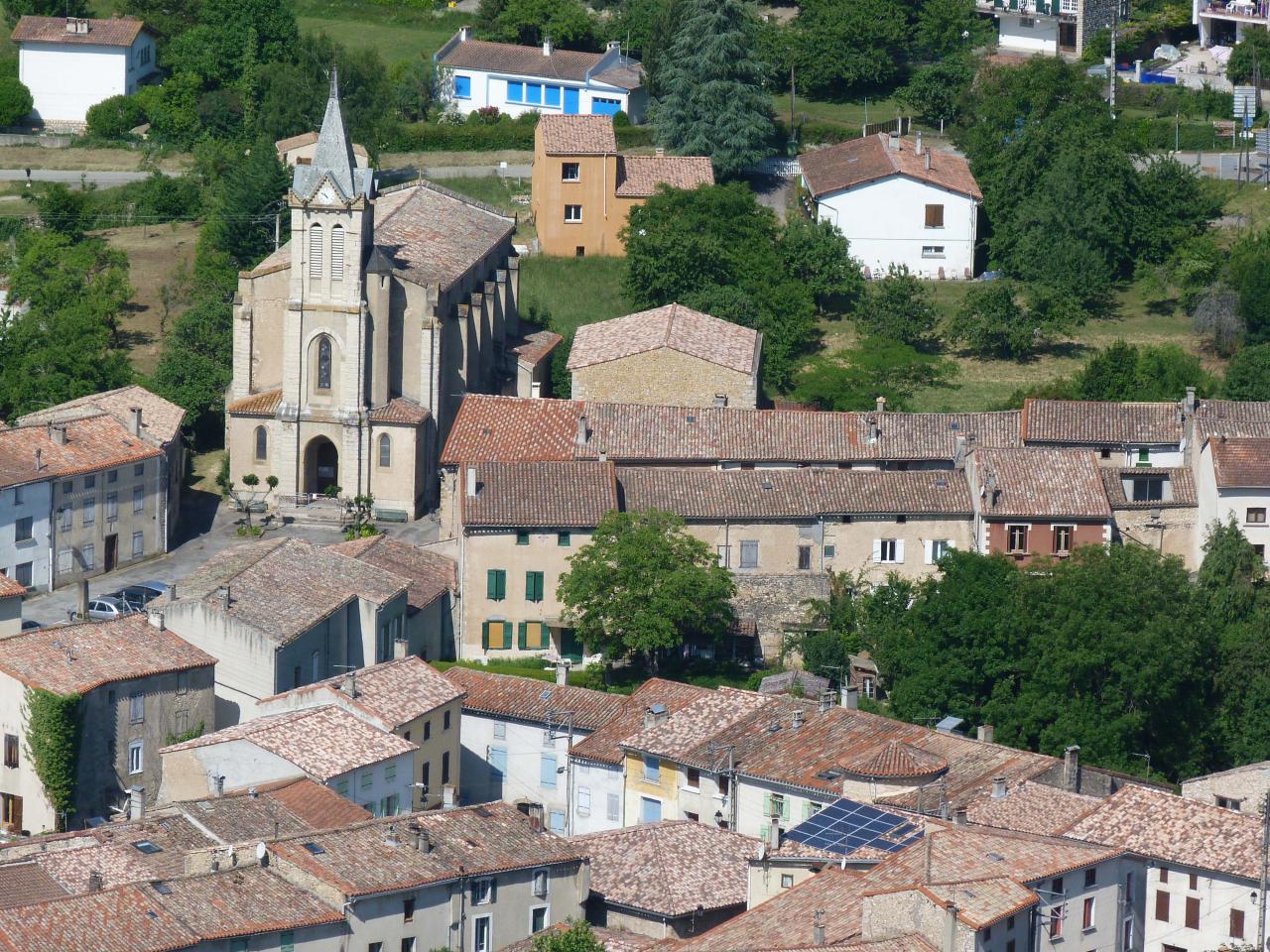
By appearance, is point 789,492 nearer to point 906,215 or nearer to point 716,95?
point 906,215

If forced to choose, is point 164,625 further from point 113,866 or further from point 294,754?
point 113,866

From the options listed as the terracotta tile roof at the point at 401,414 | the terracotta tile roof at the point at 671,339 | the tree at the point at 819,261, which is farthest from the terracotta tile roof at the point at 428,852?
the tree at the point at 819,261

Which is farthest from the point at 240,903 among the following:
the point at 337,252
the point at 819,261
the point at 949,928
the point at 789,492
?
the point at 819,261

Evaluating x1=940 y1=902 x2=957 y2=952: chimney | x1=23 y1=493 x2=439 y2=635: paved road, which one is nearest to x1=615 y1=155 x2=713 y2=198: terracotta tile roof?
x1=23 y1=493 x2=439 y2=635: paved road

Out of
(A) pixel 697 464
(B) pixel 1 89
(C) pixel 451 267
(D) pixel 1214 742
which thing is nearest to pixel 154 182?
(B) pixel 1 89

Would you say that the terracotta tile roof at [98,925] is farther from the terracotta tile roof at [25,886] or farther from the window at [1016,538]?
the window at [1016,538]

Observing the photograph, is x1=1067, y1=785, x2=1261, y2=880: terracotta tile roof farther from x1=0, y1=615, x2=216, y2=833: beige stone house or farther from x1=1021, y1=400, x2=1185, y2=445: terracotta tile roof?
x1=0, y1=615, x2=216, y2=833: beige stone house
